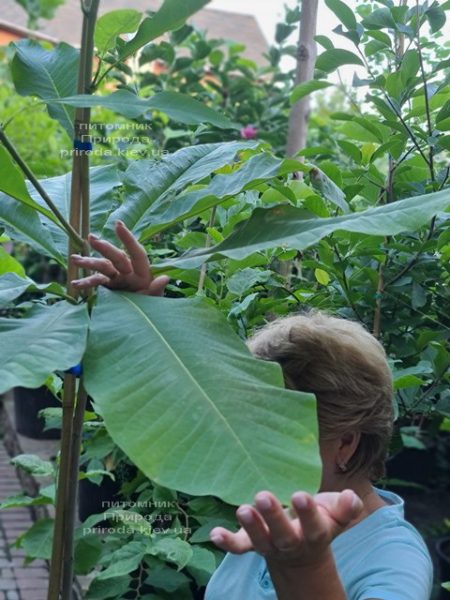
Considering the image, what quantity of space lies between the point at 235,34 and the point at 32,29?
51.4ft

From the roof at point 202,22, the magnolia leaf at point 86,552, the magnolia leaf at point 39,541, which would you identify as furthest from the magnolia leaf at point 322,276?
the roof at point 202,22

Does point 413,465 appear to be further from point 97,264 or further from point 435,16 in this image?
point 97,264

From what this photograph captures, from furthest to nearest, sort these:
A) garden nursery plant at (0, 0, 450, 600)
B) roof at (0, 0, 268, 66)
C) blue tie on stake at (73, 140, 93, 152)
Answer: roof at (0, 0, 268, 66), blue tie on stake at (73, 140, 93, 152), garden nursery plant at (0, 0, 450, 600)

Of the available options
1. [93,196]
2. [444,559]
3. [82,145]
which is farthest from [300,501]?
[444,559]

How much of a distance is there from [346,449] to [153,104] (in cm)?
75

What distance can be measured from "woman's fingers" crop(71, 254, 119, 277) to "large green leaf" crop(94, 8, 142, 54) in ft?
1.71

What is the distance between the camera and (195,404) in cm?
118

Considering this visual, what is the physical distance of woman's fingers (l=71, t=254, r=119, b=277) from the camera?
1354 mm

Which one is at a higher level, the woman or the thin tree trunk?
the thin tree trunk

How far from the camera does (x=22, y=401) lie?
614cm

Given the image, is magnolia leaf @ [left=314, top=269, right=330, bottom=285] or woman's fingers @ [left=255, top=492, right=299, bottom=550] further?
magnolia leaf @ [left=314, top=269, right=330, bottom=285]

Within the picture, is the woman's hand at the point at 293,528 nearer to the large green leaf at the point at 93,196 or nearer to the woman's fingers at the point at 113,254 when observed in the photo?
the woman's fingers at the point at 113,254

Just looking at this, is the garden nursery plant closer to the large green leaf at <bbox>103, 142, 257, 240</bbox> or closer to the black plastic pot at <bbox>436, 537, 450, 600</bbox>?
the large green leaf at <bbox>103, 142, 257, 240</bbox>

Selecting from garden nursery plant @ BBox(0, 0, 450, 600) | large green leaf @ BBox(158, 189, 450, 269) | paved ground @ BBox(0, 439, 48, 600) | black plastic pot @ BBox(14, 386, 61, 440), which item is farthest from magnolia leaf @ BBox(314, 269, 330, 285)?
black plastic pot @ BBox(14, 386, 61, 440)
